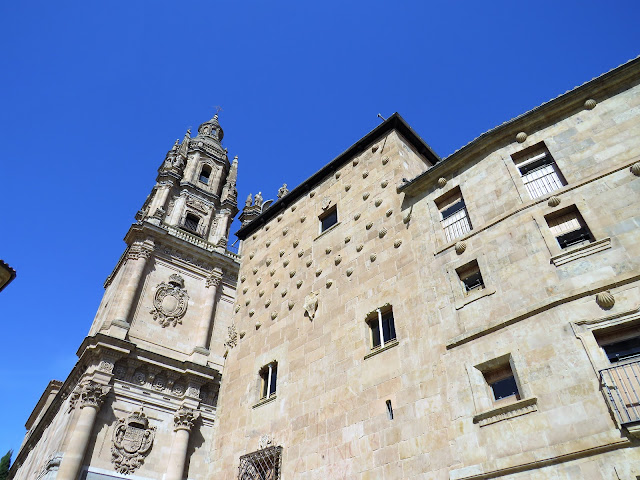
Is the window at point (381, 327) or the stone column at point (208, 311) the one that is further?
the stone column at point (208, 311)

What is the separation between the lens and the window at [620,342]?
29.3ft

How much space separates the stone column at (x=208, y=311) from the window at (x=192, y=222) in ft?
18.4

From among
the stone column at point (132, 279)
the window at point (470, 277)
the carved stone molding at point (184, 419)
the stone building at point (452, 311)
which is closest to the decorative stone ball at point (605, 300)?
the stone building at point (452, 311)

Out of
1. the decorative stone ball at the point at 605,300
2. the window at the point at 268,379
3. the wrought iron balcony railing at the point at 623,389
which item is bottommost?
the wrought iron balcony railing at the point at 623,389

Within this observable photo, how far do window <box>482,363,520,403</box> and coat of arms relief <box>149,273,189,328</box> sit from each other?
26.1 meters

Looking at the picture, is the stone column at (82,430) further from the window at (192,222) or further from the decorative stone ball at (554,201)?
the decorative stone ball at (554,201)

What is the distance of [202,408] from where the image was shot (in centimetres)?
2989

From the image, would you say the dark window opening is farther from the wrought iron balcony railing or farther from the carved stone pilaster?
the carved stone pilaster

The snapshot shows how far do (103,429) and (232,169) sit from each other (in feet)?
93.5

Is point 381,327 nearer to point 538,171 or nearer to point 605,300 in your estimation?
point 605,300

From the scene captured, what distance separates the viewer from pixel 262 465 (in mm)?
13375

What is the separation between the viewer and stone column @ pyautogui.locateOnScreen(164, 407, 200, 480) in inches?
1040

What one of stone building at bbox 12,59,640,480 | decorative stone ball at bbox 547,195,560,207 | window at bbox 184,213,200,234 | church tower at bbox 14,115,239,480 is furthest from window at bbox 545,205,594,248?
window at bbox 184,213,200,234

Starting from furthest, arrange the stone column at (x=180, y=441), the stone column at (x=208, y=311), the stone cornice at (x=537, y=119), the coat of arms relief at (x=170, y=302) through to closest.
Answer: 1. the stone column at (x=208, y=311)
2. the coat of arms relief at (x=170, y=302)
3. the stone column at (x=180, y=441)
4. the stone cornice at (x=537, y=119)
